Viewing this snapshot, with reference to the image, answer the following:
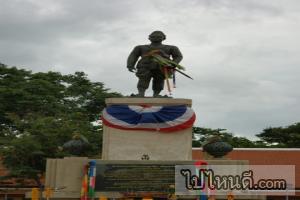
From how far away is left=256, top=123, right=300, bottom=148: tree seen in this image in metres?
48.1

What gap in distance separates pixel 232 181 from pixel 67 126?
14296 mm

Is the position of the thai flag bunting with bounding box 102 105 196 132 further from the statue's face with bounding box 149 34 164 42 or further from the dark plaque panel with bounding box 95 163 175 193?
the statue's face with bounding box 149 34 164 42

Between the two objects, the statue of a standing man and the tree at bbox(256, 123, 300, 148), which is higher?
the tree at bbox(256, 123, 300, 148)

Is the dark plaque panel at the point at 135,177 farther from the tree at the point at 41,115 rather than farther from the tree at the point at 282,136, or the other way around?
the tree at the point at 282,136

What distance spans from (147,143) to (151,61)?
2.27 metres

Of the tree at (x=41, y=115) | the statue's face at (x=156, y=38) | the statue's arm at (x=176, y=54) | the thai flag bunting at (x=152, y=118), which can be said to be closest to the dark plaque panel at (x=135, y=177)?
the thai flag bunting at (x=152, y=118)

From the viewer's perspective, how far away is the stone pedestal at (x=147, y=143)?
15094 mm

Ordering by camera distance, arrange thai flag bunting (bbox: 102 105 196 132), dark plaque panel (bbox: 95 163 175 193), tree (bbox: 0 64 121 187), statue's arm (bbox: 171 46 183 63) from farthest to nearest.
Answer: tree (bbox: 0 64 121 187)
statue's arm (bbox: 171 46 183 63)
thai flag bunting (bbox: 102 105 196 132)
dark plaque panel (bbox: 95 163 175 193)

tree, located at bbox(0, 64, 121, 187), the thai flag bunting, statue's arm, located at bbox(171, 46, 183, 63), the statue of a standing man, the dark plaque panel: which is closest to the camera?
the dark plaque panel

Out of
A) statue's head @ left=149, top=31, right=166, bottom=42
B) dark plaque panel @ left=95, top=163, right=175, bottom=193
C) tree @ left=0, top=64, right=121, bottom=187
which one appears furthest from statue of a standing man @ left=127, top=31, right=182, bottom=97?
tree @ left=0, top=64, right=121, bottom=187

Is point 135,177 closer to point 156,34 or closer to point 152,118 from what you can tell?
point 152,118

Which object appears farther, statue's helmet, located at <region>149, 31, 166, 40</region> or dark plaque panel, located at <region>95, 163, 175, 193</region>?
statue's helmet, located at <region>149, 31, 166, 40</region>

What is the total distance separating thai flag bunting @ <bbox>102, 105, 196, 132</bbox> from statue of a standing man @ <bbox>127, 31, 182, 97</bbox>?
31.2 inches

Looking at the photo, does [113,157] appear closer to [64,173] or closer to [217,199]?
[64,173]
